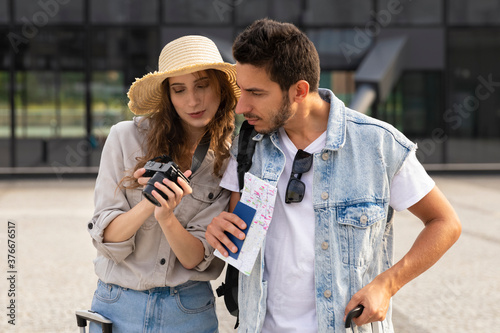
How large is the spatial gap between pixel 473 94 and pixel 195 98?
15263mm

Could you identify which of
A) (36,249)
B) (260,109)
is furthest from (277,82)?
(36,249)

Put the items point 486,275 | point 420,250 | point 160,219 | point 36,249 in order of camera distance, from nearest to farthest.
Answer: point 420,250
point 160,219
point 486,275
point 36,249

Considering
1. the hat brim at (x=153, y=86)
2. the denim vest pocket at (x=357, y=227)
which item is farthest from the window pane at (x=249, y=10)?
the denim vest pocket at (x=357, y=227)

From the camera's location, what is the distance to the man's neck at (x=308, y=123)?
2.22 metres

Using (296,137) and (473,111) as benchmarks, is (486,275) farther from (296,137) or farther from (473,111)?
(473,111)

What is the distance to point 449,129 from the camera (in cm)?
1652

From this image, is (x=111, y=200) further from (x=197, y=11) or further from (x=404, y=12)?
(x=404, y=12)

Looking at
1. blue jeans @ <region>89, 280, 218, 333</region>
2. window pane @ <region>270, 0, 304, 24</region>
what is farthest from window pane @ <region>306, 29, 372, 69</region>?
blue jeans @ <region>89, 280, 218, 333</region>

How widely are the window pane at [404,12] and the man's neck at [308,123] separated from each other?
14608mm

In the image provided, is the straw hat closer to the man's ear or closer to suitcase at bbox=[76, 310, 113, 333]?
the man's ear

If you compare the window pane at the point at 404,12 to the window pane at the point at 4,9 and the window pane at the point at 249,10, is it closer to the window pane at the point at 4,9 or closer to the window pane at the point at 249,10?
the window pane at the point at 249,10

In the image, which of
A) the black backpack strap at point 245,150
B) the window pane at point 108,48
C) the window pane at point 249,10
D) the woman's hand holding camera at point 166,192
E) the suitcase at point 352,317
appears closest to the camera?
the suitcase at point 352,317

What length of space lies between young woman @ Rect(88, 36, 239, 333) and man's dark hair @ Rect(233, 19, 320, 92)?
39cm

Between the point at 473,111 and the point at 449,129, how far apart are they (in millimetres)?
770
